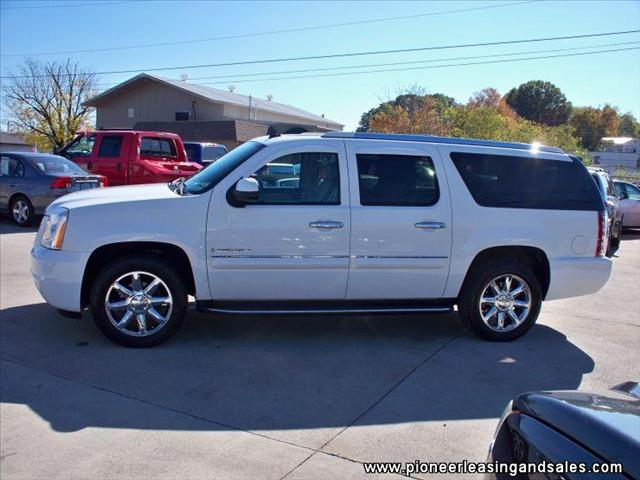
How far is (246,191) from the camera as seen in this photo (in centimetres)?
491

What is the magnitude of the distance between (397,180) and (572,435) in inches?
144

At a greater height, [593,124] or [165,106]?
[593,124]

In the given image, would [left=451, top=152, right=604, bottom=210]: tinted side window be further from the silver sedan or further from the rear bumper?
the silver sedan

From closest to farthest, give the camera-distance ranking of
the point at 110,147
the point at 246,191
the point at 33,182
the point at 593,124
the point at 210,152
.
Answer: the point at 246,191
the point at 33,182
the point at 110,147
the point at 210,152
the point at 593,124

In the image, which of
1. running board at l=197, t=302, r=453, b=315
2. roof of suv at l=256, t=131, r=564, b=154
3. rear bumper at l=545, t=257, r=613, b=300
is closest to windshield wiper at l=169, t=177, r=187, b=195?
roof of suv at l=256, t=131, r=564, b=154

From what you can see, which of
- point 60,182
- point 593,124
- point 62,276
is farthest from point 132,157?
point 593,124

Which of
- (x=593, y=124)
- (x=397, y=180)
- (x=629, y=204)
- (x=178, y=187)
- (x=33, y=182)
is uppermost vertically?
(x=593, y=124)

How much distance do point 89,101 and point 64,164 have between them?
30219 mm

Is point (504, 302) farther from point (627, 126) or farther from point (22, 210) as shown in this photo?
point (627, 126)

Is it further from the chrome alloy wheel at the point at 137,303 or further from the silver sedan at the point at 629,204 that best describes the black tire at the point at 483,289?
the silver sedan at the point at 629,204

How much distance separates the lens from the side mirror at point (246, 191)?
16.0 ft

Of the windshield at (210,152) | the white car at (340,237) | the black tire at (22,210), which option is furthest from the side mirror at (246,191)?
the windshield at (210,152)

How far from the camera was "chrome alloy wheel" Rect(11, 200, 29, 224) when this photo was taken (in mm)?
12159

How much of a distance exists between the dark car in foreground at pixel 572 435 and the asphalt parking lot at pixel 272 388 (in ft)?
4.65
